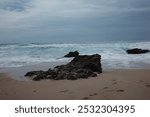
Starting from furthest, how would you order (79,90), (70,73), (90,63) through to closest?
(90,63)
(70,73)
(79,90)

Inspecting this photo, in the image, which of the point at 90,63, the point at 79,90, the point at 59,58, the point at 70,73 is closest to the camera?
the point at 79,90

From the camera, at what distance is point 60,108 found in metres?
4.18

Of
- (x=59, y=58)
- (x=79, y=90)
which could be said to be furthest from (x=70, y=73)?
(x=59, y=58)

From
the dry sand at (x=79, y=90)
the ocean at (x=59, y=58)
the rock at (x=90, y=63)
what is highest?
the rock at (x=90, y=63)

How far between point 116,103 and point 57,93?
190 cm

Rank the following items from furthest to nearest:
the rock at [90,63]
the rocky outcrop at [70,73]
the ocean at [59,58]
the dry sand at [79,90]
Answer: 1. the ocean at [59,58]
2. the rock at [90,63]
3. the rocky outcrop at [70,73]
4. the dry sand at [79,90]

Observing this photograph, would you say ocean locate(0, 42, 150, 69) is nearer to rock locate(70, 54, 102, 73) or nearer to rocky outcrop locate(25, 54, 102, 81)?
rock locate(70, 54, 102, 73)

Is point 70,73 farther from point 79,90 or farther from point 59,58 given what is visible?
point 59,58

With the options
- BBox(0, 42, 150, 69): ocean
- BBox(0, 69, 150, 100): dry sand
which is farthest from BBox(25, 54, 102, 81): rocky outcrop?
BBox(0, 42, 150, 69): ocean

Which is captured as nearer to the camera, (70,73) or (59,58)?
(70,73)

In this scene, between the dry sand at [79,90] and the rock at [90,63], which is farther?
the rock at [90,63]

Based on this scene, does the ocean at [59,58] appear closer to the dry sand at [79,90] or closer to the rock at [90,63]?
the rock at [90,63]

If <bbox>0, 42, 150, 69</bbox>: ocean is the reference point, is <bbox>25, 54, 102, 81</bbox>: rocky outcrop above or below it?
above

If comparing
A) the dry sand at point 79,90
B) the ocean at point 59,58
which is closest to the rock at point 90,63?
the ocean at point 59,58
